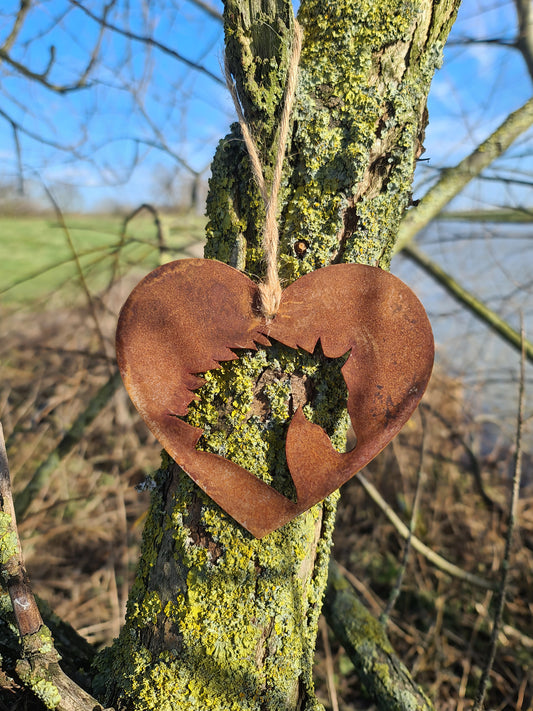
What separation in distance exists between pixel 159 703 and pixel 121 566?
2.14 metres

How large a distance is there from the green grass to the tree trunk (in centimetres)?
114

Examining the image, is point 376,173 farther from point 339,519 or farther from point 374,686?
point 339,519

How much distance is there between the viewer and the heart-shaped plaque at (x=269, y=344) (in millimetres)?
871

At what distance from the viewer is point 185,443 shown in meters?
0.89

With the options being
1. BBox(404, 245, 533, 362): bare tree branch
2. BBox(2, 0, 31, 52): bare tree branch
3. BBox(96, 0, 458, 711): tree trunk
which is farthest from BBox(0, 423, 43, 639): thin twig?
BBox(404, 245, 533, 362): bare tree branch

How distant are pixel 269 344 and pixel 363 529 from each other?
272cm

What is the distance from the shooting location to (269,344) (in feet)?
2.90

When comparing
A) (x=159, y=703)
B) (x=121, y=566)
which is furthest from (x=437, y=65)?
(x=121, y=566)

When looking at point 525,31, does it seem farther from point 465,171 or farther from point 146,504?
point 146,504

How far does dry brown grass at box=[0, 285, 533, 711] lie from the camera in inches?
93.8

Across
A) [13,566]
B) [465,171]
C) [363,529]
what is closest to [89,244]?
[465,171]

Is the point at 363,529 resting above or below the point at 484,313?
below

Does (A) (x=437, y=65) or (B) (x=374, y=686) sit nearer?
(A) (x=437, y=65)

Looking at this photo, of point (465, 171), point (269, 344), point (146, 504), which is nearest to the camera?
point (269, 344)
